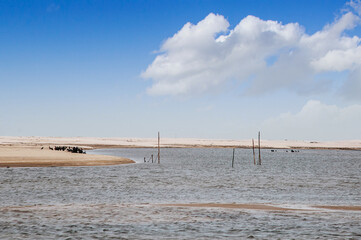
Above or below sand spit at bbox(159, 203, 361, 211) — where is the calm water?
above

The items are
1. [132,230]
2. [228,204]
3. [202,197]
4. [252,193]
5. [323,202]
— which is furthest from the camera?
[252,193]

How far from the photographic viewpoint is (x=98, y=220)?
18969 millimetres

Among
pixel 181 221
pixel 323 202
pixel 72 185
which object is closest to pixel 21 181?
pixel 72 185

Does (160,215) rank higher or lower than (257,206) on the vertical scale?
higher

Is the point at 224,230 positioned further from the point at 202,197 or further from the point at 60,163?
the point at 60,163

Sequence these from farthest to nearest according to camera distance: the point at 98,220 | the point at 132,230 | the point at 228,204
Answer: the point at 228,204 → the point at 98,220 → the point at 132,230

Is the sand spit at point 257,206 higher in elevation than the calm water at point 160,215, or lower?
lower

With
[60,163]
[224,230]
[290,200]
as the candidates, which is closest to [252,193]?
[290,200]

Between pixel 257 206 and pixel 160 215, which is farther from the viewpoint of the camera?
pixel 257 206

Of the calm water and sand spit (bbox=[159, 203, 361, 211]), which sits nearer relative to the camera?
the calm water

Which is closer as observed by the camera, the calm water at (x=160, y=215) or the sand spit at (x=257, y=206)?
the calm water at (x=160, y=215)

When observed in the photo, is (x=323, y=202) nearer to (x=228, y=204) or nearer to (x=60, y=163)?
(x=228, y=204)

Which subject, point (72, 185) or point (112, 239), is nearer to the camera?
point (112, 239)

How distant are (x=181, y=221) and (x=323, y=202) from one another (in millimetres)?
12287
